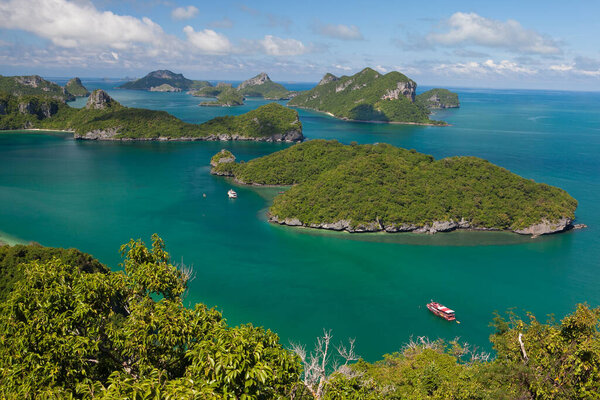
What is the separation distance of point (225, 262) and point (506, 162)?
78.5 m

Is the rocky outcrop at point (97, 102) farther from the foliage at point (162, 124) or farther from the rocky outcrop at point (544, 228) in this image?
the rocky outcrop at point (544, 228)

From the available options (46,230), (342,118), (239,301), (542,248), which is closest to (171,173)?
(46,230)

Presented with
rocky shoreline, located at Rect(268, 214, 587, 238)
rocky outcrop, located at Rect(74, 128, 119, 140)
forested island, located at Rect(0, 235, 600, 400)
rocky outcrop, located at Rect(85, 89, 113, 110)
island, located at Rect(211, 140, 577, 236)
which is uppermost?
rocky outcrop, located at Rect(85, 89, 113, 110)

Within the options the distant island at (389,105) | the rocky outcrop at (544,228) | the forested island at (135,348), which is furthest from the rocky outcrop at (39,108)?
the forested island at (135,348)

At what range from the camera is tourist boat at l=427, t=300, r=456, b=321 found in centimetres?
2986

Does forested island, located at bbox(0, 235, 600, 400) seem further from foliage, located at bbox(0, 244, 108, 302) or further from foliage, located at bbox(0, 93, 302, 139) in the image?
foliage, located at bbox(0, 93, 302, 139)

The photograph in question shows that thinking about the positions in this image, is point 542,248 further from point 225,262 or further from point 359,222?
point 225,262

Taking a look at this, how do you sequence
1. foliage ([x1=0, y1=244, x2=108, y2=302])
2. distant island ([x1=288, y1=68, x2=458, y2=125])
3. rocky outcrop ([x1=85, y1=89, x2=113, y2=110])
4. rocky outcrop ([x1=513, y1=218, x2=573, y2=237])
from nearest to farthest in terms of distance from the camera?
foliage ([x1=0, y1=244, x2=108, y2=302]) < rocky outcrop ([x1=513, y1=218, x2=573, y2=237]) < rocky outcrop ([x1=85, y1=89, x2=113, y2=110]) < distant island ([x1=288, y1=68, x2=458, y2=125])

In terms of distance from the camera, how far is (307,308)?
3130cm

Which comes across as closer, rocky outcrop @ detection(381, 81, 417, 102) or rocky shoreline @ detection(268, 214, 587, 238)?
rocky shoreline @ detection(268, 214, 587, 238)

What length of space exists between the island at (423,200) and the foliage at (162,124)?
67.1 m

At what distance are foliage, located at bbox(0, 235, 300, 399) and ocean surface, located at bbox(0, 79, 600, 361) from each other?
Answer: 16.4 metres

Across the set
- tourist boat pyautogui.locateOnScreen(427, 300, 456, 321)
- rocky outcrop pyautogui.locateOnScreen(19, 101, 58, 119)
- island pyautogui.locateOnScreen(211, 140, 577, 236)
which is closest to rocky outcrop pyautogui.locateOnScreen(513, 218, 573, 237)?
island pyautogui.locateOnScreen(211, 140, 577, 236)

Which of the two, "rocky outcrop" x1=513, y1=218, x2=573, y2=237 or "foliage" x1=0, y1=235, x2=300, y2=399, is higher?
"foliage" x1=0, y1=235, x2=300, y2=399
